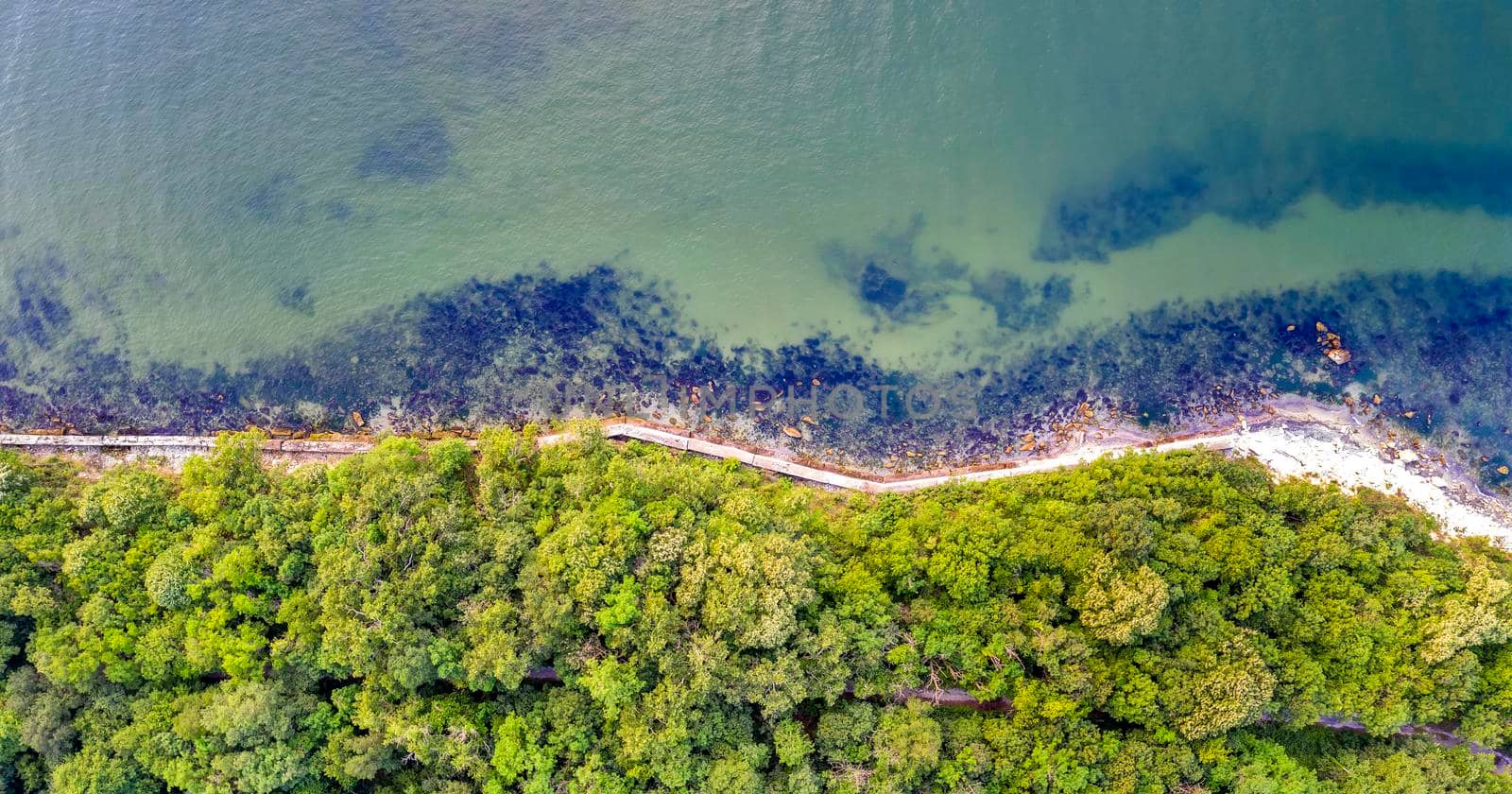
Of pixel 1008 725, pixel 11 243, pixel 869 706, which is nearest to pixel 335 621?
pixel 869 706

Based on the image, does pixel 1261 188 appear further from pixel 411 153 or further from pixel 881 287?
pixel 411 153

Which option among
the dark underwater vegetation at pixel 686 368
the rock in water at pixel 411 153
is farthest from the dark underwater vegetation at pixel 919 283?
the rock in water at pixel 411 153

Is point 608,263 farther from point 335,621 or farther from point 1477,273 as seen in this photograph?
point 1477,273

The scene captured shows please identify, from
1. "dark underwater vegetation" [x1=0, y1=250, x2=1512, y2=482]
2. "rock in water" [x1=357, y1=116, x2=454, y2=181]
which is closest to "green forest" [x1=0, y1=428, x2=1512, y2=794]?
"dark underwater vegetation" [x1=0, y1=250, x2=1512, y2=482]

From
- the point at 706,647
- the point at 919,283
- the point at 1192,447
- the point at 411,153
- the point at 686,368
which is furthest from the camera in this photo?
the point at 411,153

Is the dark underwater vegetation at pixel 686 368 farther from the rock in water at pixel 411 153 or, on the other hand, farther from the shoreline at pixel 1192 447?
the rock in water at pixel 411 153

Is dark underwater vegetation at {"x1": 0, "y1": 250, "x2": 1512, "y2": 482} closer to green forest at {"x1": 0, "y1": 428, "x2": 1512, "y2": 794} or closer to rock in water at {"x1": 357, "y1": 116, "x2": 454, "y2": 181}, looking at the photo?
rock in water at {"x1": 357, "y1": 116, "x2": 454, "y2": 181}

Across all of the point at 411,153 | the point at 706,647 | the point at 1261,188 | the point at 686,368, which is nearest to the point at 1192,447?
the point at 1261,188

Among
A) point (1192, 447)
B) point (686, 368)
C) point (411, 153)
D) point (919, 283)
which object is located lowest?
point (1192, 447)
